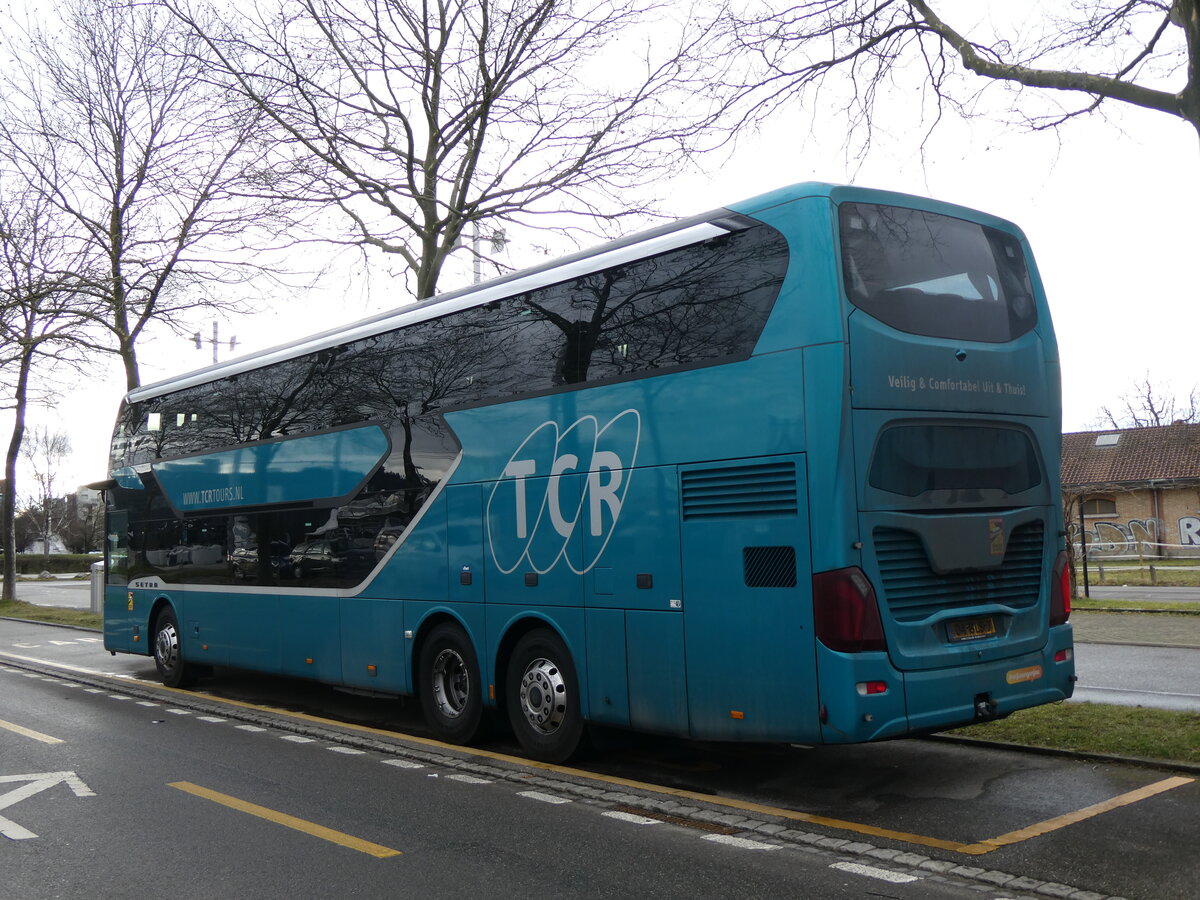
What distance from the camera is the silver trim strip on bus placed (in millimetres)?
8023

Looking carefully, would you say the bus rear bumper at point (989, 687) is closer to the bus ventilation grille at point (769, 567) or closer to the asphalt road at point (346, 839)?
the bus ventilation grille at point (769, 567)

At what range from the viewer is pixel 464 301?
9.98m

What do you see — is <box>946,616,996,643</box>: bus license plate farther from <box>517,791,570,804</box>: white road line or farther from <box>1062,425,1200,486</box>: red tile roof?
<box>1062,425,1200,486</box>: red tile roof

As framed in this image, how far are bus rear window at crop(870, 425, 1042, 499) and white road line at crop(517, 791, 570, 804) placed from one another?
113 inches

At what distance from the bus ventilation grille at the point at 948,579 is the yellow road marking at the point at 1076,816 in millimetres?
1328

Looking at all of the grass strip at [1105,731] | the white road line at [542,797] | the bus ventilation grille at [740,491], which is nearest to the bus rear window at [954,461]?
the bus ventilation grille at [740,491]

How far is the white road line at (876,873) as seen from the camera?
5.54m

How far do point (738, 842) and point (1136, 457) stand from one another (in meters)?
53.7

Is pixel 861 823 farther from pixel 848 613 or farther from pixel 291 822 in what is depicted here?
pixel 291 822

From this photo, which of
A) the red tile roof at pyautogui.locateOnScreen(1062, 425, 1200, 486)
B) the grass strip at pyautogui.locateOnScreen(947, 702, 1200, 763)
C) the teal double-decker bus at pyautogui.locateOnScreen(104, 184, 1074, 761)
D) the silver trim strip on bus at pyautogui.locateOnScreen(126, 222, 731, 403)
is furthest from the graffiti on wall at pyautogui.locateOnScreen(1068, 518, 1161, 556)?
the teal double-decker bus at pyautogui.locateOnScreen(104, 184, 1074, 761)

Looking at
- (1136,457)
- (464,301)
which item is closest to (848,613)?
(464,301)

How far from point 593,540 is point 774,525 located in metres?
1.72

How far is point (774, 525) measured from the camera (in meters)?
7.14

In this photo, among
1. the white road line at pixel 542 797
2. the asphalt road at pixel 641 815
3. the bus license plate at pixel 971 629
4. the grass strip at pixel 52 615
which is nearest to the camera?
the asphalt road at pixel 641 815
